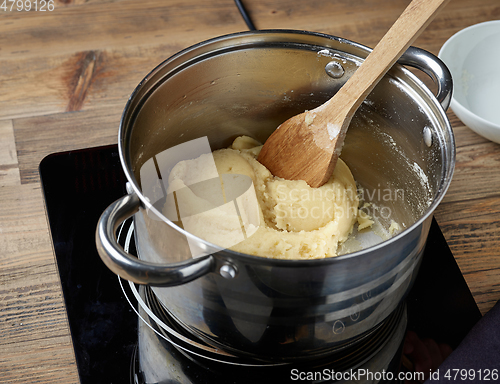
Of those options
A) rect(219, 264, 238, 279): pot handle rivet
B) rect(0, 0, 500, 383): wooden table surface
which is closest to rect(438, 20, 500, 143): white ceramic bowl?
rect(0, 0, 500, 383): wooden table surface

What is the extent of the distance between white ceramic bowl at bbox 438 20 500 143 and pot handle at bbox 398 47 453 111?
10.1 inches

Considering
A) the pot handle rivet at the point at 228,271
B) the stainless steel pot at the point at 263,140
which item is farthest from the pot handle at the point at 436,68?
the pot handle rivet at the point at 228,271

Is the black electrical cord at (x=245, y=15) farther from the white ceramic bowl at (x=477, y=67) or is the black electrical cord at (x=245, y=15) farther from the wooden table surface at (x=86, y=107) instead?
the white ceramic bowl at (x=477, y=67)

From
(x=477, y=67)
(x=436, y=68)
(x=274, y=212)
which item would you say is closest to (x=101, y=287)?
(x=274, y=212)

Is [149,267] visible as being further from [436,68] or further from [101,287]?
[436,68]

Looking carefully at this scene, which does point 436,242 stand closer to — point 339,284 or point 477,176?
point 477,176

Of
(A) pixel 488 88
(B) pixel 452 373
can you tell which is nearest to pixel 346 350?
(B) pixel 452 373

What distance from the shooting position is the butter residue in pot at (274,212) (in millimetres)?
631

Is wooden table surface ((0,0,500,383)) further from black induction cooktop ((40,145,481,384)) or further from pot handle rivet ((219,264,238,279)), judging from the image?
pot handle rivet ((219,264,238,279))

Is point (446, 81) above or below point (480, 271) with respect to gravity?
above

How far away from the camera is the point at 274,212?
0.71 metres

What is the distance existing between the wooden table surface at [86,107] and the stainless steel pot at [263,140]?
13cm

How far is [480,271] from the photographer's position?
0.67 metres

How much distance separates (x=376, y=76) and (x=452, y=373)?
0.34 metres
